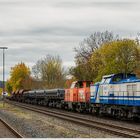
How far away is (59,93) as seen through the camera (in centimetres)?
4962

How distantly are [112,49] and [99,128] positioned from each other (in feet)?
127

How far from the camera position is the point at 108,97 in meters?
31.0

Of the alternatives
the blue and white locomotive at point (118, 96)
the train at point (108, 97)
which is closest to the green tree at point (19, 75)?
the train at point (108, 97)

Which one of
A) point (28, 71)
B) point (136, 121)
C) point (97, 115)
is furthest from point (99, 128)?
point (28, 71)

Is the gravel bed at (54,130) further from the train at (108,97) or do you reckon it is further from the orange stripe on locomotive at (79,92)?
the orange stripe on locomotive at (79,92)

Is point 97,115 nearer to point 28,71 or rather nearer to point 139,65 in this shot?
point 139,65

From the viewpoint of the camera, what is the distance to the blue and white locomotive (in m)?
26.5

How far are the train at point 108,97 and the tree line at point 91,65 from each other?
11.7 m

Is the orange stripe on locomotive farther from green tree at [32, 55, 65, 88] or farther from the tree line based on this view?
green tree at [32, 55, 65, 88]

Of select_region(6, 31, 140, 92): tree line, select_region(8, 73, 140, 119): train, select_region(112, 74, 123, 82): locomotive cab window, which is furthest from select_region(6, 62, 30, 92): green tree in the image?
select_region(112, 74, 123, 82): locomotive cab window

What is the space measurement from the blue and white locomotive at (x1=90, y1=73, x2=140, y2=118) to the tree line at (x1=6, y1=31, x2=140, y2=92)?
18.4m

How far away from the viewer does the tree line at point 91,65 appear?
187 ft

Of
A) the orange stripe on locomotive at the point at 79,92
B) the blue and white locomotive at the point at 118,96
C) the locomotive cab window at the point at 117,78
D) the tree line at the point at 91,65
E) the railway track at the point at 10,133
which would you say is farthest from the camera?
the tree line at the point at 91,65

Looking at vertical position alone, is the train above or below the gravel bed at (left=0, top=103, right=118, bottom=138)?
above
